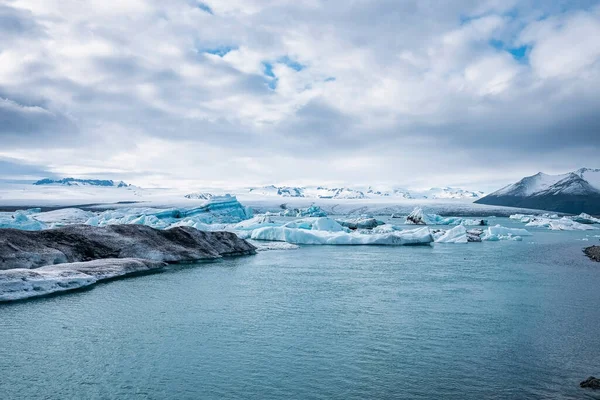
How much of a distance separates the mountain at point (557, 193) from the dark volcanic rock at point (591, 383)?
140196 millimetres

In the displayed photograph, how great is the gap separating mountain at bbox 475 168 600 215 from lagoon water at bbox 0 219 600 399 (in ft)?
444

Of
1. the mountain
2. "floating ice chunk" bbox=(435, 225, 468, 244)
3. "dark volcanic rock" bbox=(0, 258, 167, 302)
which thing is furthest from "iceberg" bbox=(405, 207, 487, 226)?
the mountain

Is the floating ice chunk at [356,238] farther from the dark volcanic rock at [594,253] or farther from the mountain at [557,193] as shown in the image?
the mountain at [557,193]

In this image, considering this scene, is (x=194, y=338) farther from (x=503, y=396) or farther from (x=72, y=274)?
(x=72, y=274)

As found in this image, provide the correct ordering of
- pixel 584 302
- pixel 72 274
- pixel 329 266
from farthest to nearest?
pixel 329 266 < pixel 72 274 < pixel 584 302

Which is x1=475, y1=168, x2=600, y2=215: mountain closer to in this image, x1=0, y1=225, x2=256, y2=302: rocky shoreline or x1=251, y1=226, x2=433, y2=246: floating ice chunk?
x1=251, y1=226, x2=433, y2=246: floating ice chunk

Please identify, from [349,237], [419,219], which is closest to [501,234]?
[349,237]

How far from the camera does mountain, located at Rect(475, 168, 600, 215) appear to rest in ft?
438

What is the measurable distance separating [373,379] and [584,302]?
8.70 metres

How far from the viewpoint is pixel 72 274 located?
14.3m

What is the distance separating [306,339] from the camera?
342 inches

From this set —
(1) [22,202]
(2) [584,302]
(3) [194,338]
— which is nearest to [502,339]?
(2) [584,302]

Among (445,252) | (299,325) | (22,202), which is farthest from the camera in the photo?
(22,202)

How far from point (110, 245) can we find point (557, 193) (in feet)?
506
